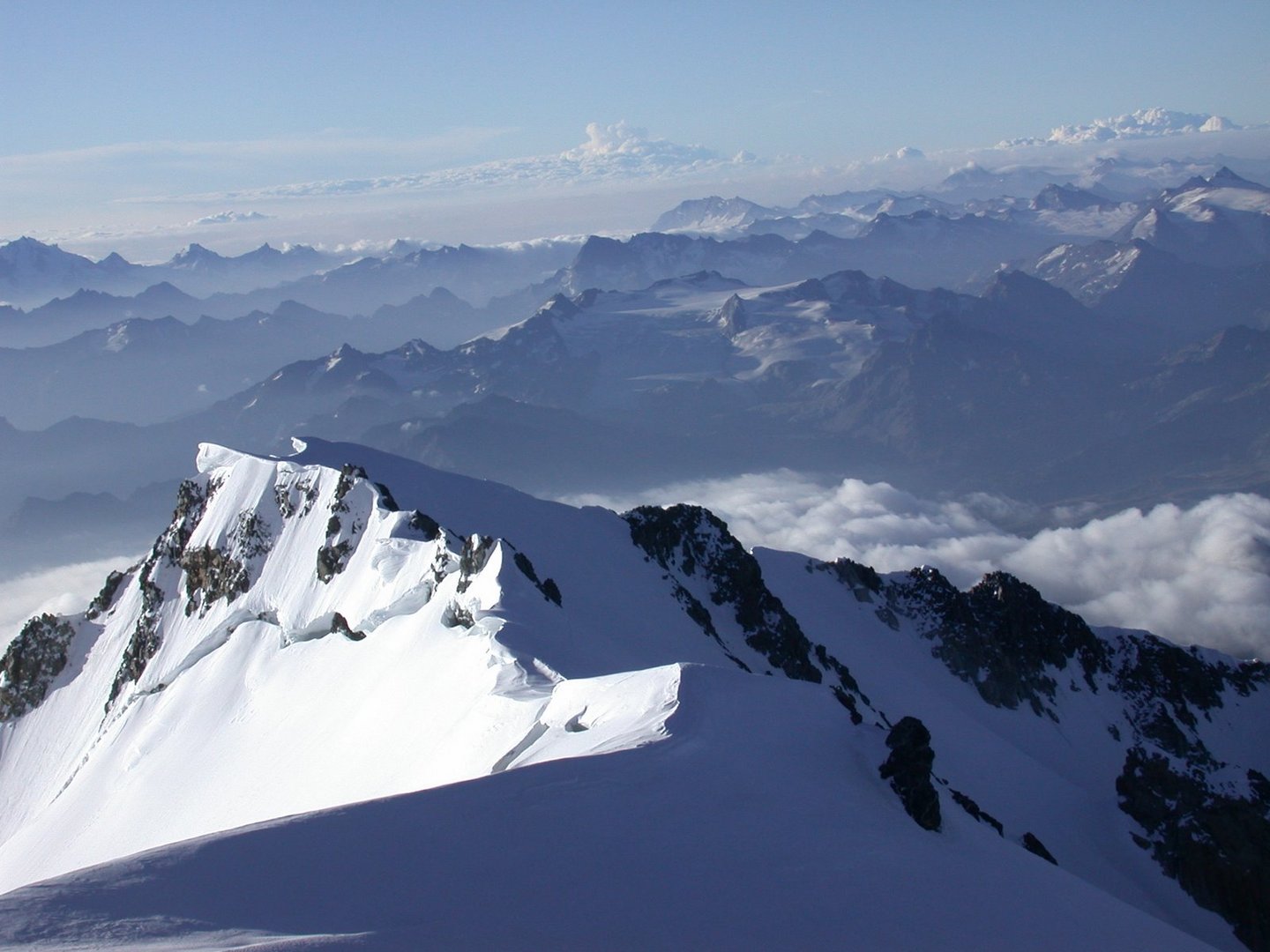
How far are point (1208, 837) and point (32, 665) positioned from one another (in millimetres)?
109234

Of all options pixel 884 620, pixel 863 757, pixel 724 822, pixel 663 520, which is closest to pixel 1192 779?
pixel 884 620

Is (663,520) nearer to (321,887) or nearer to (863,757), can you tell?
(863,757)

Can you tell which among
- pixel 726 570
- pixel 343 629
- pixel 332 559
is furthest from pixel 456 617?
pixel 726 570

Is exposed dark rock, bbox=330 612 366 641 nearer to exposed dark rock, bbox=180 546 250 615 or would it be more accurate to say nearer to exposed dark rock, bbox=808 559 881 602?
exposed dark rock, bbox=180 546 250 615

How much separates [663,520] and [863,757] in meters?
62.4

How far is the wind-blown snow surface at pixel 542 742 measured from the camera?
20.5m

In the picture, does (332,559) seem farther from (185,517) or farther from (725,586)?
(725,586)

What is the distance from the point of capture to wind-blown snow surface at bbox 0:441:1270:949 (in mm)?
20469

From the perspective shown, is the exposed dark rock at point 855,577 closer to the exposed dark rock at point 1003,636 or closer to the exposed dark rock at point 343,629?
the exposed dark rock at point 1003,636

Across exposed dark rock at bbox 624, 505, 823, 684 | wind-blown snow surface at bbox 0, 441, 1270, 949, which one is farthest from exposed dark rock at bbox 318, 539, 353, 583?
exposed dark rock at bbox 624, 505, 823, 684

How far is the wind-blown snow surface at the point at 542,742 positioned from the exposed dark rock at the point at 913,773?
27.3 inches

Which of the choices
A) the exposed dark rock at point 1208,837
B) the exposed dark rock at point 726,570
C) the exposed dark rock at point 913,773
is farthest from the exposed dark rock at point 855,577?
the exposed dark rock at point 913,773

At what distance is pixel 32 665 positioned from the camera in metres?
97.8

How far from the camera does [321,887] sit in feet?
65.1
